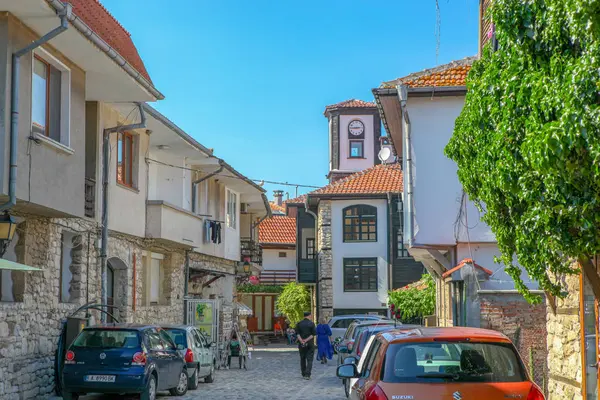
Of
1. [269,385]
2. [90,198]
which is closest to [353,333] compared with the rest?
[269,385]

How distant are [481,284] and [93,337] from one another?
7.99 meters

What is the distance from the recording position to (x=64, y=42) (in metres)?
14.8

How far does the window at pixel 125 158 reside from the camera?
21.2 metres

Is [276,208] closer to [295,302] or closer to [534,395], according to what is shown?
[295,302]

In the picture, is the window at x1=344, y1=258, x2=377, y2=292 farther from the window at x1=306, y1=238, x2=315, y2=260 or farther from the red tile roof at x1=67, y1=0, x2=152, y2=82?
the red tile roof at x1=67, y1=0, x2=152, y2=82

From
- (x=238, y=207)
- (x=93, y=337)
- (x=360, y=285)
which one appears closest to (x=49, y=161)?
(x=93, y=337)

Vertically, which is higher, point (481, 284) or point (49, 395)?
point (481, 284)

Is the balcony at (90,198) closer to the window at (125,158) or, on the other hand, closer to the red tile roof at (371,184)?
the window at (125,158)

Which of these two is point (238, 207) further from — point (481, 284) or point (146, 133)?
point (481, 284)

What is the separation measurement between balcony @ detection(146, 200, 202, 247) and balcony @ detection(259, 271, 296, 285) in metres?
31.1

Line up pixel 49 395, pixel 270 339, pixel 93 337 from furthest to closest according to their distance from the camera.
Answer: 1. pixel 270 339
2. pixel 49 395
3. pixel 93 337

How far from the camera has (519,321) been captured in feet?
53.5

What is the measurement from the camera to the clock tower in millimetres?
57781

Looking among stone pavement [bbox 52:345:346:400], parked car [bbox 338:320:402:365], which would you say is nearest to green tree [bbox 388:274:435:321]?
stone pavement [bbox 52:345:346:400]
